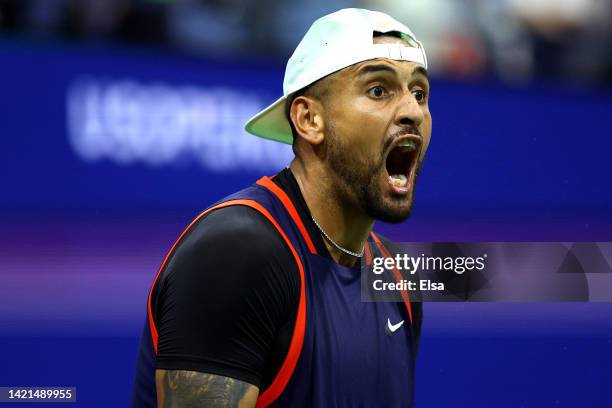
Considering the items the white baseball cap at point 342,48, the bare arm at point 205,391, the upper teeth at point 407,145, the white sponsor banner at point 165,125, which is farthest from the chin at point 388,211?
the white sponsor banner at point 165,125

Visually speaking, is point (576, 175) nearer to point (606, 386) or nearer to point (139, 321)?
point (606, 386)

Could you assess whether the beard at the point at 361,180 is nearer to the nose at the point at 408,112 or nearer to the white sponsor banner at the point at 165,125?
the nose at the point at 408,112

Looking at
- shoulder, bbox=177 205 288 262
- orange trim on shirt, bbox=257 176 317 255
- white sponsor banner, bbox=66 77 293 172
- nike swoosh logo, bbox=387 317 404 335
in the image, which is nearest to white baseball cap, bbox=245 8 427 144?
orange trim on shirt, bbox=257 176 317 255

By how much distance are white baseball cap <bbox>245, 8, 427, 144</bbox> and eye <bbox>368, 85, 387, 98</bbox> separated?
71 mm

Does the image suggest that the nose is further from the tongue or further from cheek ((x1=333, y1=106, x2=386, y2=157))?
the tongue

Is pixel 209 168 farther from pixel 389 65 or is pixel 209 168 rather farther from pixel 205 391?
pixel 205 391

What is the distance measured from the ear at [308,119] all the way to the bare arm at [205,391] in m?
0.65

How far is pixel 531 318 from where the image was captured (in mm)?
3832

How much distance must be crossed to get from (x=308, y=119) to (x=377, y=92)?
0.18 meters

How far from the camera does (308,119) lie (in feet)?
7.68

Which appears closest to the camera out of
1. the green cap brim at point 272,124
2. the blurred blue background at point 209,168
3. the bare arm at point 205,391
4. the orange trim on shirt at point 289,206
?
the bare arm at point 205,391

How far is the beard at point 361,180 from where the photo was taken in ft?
7.52

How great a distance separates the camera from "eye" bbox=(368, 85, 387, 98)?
7.43 feet

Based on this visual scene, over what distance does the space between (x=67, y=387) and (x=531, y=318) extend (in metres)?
1.77
